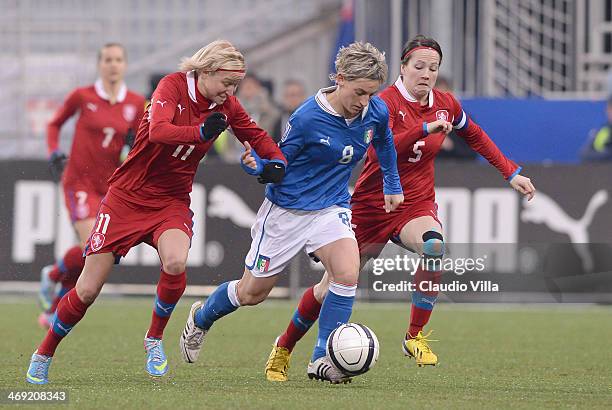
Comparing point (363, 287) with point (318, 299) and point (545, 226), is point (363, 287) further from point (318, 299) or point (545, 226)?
point (318, 299)

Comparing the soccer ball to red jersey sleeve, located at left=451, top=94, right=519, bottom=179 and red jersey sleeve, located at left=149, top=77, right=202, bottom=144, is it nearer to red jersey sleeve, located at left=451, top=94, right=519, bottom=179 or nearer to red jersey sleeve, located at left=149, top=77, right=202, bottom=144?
red jersey sleeve, located at left=149, top=77, right=202, bottom=144

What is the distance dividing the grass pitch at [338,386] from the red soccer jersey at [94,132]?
1.31 meters

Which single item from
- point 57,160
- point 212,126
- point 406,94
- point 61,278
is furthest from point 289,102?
point 212,126

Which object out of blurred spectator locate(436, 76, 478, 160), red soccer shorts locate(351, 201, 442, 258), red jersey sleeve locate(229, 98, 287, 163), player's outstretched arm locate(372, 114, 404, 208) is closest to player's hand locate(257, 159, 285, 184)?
red jersey sleeve locate(229, 98, 287, 163)

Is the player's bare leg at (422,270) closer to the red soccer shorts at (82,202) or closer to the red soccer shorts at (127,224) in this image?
the red soccer shorts at (127,224)

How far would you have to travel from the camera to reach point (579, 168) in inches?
554

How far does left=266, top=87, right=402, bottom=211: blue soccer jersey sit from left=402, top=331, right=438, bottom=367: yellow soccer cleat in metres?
1.33

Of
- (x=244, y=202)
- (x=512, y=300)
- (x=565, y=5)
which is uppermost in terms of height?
(x=565, y=5)

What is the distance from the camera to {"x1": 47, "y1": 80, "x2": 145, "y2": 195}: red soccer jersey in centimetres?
1106

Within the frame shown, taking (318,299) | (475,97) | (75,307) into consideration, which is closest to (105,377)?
(75,307)

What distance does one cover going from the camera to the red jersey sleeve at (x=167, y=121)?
23.6ft

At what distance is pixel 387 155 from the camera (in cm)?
804

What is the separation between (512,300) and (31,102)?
273 inches

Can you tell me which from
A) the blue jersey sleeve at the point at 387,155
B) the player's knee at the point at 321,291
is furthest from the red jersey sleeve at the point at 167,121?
the player's knee at the point at 321,291
